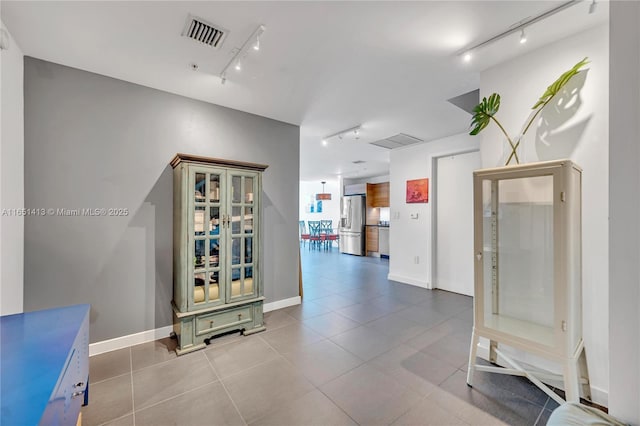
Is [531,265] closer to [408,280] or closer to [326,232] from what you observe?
[408,280]

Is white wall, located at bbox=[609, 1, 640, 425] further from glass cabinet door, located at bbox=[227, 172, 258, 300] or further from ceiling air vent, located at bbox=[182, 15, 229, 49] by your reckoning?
glass cabinet door, located at bbox=[227, 172, 258, 300]

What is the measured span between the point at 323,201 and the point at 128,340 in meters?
9.89

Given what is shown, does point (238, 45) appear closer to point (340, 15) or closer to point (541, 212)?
point (340, 15)

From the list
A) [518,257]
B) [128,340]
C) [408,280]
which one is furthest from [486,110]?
[128,340]

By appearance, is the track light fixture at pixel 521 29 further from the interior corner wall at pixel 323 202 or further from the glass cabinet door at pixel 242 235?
the interior corner wall at pixel 323 202

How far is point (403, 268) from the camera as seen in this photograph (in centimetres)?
509

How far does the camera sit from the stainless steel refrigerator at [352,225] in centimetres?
852

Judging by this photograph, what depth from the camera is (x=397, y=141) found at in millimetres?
4719

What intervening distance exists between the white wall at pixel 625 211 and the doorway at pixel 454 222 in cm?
333

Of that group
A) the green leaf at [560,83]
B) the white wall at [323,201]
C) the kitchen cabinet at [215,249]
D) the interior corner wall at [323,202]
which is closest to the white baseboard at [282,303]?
the kitchen cabinet at [215,249]

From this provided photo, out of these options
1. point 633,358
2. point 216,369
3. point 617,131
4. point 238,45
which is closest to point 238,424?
point 216,369

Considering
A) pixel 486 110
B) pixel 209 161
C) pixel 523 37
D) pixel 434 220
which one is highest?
pixel 523 37

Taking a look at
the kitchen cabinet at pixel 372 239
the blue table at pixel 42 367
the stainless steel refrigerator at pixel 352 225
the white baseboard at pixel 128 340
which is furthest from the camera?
the stainless steel refrigerator at pixel 352 225

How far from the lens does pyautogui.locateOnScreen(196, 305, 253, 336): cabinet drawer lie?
2.62 m
